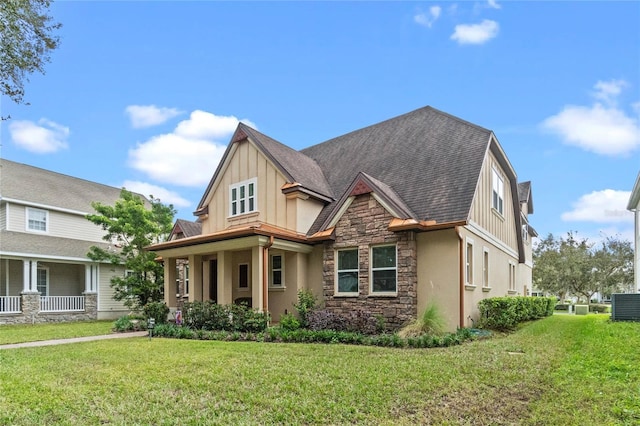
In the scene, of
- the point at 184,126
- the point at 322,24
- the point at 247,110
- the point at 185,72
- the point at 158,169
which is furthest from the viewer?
the point at 158,169

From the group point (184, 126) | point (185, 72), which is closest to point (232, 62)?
point (185, 72)

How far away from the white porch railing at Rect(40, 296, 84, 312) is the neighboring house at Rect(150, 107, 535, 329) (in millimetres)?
7909

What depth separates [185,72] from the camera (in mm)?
14453

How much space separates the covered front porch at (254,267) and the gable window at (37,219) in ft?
30.8

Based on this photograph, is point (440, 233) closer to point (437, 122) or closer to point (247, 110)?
point (437, 122)

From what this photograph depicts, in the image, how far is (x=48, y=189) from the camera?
2283 cm

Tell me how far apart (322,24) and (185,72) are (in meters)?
5.11

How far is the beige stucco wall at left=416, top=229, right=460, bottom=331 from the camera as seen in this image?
38.4 feet

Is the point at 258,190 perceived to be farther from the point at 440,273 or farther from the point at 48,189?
the point at 48,189

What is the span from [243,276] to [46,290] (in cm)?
1216

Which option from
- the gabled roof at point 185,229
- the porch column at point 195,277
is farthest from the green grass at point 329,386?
the gabled roof at point 185,229

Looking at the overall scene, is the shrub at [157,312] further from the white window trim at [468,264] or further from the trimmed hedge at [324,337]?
the white window trim at [468,264]

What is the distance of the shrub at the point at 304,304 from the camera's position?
499 inches

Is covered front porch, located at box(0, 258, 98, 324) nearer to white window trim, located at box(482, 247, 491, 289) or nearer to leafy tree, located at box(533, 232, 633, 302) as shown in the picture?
white window trim, located at box(482, 247, 491, 289)
